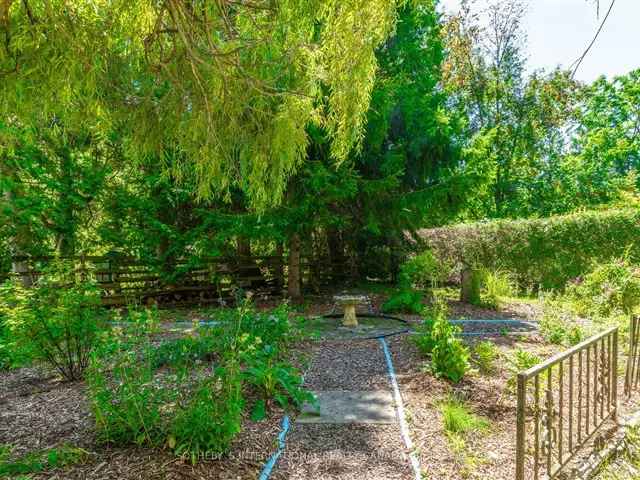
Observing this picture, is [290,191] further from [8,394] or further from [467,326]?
[8,394]

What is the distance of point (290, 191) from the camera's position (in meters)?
7.98

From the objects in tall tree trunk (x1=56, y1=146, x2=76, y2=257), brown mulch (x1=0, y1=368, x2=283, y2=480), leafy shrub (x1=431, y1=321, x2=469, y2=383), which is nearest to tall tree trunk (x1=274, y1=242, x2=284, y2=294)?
tall tree trunk (x1=56, y1=146, x2=76, y2=257)

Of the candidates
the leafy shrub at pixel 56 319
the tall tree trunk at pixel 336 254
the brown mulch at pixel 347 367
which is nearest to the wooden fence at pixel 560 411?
the brown mulch at pixel 347 367

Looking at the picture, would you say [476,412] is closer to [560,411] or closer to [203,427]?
[560,411]

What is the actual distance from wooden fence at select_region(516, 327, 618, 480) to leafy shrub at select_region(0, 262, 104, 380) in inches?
129

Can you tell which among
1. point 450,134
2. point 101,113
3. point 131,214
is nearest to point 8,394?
point 101,113

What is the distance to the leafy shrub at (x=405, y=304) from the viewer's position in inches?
296

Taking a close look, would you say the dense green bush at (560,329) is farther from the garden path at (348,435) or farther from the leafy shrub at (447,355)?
the garden path at (348,435)

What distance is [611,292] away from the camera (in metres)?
6.83

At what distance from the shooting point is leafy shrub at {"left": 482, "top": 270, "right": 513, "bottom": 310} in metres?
8.01

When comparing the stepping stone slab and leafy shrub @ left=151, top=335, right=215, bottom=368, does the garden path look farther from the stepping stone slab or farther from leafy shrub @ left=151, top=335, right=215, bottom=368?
leafy shrub @ left=151, top=335, right=215, bottom=368

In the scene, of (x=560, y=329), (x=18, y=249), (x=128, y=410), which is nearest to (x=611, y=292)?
(x=560, y=329)

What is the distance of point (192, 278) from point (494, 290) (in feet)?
20.1

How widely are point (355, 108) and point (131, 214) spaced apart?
22.9 feet
